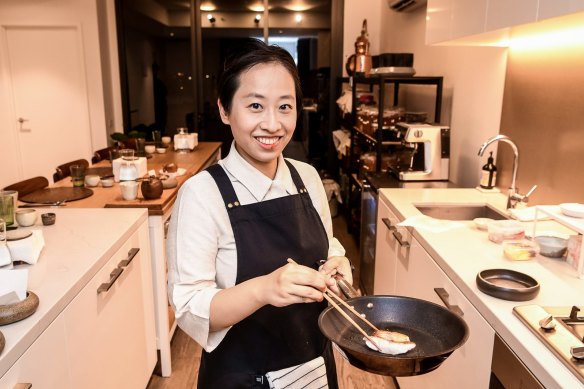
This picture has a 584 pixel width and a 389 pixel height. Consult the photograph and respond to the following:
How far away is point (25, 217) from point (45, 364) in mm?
871

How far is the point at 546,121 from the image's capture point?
2107 millimetres

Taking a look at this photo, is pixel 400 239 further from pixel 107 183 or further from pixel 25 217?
pixel 107 183

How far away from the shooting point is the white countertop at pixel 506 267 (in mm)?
Result: 1059

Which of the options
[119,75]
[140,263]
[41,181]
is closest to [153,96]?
[119,75]

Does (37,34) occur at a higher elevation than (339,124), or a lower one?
higher

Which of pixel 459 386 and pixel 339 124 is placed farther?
pixel 339 124

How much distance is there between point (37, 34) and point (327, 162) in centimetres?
341

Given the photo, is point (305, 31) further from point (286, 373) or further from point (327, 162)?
point (286, 373)

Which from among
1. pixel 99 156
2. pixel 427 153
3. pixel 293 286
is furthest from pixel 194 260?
pixel 99 156

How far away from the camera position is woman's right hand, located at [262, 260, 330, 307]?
953 mm

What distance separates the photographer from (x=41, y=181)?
281 centimetres

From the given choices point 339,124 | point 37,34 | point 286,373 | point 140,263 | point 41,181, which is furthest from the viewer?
point 339,124

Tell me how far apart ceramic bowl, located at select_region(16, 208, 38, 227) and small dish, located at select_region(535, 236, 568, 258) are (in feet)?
6.19

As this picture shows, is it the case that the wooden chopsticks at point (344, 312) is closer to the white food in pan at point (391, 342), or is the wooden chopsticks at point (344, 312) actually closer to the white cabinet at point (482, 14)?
the white food in pan at point (391, 342)
